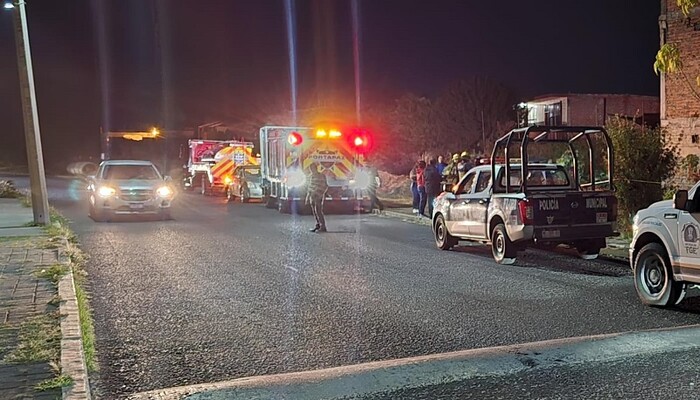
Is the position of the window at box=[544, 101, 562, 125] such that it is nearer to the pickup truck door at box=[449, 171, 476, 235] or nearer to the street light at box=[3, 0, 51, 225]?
the pickup truck door at box=[449, 171, 476, 235]

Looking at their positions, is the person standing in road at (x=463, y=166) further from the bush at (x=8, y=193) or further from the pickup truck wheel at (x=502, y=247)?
the bush at (x=8, y=193)

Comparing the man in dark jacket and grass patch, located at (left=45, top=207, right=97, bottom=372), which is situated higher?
the man in dark jacket

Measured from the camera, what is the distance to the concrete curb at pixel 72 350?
5014 millimetres

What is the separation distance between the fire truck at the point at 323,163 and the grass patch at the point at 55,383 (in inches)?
630

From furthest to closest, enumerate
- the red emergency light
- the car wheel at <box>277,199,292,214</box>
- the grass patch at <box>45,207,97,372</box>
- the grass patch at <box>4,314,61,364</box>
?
the red emergency light
the car wheel at <box>277,199,292,214</box>
the grass patch at <box>45,207,97,372</box>
the grass patch at <box>4,314,61,364</box>

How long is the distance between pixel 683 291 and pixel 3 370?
6.96 meters

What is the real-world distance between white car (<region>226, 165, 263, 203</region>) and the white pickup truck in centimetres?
1799

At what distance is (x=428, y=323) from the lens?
7465mm

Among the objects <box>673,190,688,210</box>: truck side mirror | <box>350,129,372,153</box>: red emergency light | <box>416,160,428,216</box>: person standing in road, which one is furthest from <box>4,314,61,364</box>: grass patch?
<box>350,129,372,153</box>: red emergency light

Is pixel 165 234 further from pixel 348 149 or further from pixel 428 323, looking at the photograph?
pixel 428 323

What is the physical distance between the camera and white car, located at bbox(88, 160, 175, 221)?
1842 cm

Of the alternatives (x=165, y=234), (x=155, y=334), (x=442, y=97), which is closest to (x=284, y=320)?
(x=155, y=334)

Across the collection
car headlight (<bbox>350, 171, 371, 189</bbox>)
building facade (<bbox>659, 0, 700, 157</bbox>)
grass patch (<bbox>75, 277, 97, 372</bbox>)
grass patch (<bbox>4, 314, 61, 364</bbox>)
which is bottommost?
grass patch (<bbox>75, 277, 97, 372</bbox>)

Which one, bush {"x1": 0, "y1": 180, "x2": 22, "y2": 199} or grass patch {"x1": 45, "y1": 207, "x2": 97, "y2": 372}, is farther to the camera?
bush {"x1": 0, "y1": 180, "x2": 22, "y2": 199}
